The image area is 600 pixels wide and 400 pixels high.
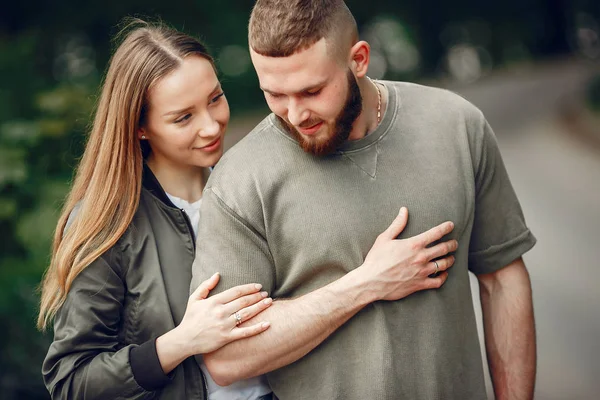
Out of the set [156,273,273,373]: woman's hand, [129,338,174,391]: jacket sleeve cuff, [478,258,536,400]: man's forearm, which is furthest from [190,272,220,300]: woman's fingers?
[478,258,536,400]: man's forearm

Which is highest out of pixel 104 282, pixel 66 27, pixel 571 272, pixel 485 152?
pixel 66 27

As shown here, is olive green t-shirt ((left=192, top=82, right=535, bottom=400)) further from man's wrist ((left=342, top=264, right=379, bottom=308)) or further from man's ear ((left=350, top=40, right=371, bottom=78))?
man's ear ((left=350, top=40, right=371, bottom=78))

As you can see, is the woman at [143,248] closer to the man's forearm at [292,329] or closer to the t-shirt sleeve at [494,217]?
the man's forearm at [292,329]

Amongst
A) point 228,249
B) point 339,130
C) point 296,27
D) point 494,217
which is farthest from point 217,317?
point 494,217

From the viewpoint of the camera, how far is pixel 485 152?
275 centimetres

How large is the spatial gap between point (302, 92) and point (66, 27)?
11.1m

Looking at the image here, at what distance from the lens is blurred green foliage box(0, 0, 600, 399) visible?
4.68 meters

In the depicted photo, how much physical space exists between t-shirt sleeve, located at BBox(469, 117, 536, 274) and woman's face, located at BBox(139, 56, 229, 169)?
995 mm

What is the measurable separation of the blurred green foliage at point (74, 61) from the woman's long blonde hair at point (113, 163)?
2.31 feet

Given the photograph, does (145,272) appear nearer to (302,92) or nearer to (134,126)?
(134,126)

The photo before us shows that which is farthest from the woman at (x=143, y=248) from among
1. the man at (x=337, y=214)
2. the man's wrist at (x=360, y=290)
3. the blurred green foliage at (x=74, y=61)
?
the blurred green foliage at (x=74, y=61)

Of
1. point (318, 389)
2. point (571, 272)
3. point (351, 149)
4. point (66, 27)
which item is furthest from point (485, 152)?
point (66, 27)

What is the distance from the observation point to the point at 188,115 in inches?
115

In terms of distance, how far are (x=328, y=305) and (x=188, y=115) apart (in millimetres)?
941
